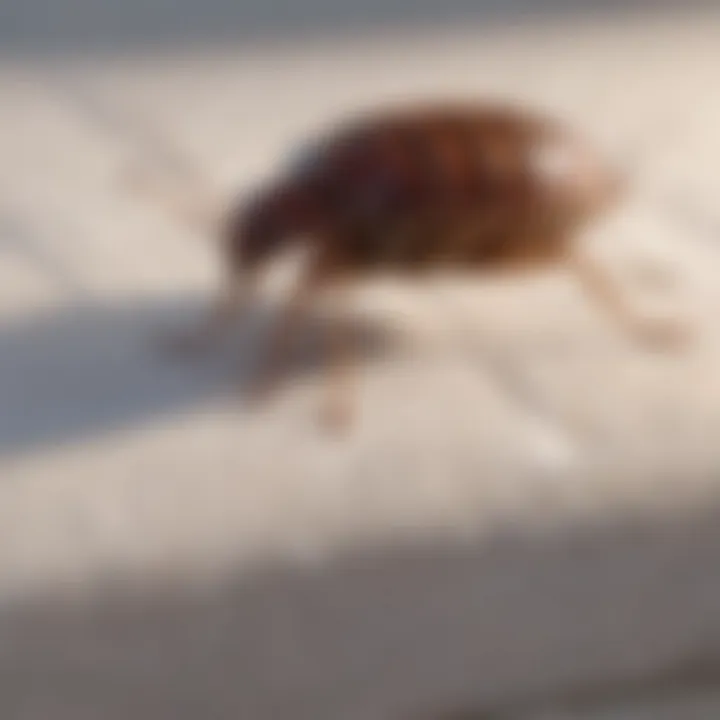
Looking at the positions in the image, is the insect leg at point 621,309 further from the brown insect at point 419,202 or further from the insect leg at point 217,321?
the insect leg at point 217,321

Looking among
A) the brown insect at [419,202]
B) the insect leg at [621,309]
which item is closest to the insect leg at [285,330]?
the brown insect at [419,202]

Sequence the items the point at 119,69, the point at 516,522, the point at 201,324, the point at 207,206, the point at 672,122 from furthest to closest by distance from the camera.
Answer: the point at 119,69, the point at 672,122, the point at 207,206, the point at 201,324, the point at 516,522

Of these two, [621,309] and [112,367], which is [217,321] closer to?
[112,367]

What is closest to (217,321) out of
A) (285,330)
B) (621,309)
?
(285,330)

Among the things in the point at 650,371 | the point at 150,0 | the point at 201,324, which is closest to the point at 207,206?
the point at 201,324

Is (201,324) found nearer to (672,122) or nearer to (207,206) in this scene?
(207,206)

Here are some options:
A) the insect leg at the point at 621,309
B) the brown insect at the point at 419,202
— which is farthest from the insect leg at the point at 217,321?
the insect leg at the point at 621,309

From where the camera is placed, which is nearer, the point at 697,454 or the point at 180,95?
the point at 697,454

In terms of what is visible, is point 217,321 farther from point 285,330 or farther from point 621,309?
point 621,309
